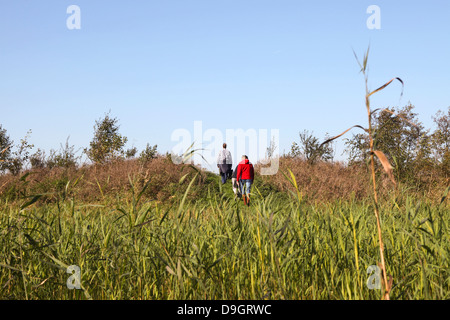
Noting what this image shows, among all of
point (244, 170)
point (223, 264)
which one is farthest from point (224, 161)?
point (223, 264)

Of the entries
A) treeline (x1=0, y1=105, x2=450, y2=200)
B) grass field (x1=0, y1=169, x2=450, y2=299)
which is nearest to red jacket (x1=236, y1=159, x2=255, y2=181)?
treeline (x1=0, y1=105, x2=450, y2=200)

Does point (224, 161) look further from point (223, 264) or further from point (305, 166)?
point (223, 264)

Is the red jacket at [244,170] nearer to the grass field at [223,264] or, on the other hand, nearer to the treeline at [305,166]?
the treeline at [305,166]

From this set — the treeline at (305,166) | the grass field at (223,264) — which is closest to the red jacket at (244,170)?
the treeline at (305,166)

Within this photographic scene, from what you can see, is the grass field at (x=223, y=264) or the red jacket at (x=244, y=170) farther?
the red jacket at (x=244, y=170)

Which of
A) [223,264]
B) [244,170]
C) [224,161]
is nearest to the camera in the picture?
[223,264]

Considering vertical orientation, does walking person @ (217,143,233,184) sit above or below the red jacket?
above

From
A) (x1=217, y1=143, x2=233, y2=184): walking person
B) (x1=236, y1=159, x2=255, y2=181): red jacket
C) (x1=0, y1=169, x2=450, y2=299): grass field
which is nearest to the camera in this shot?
(x1=0, y1=169, x2=450, y2=299): grass field

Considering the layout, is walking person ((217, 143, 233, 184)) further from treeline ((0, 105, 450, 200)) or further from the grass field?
the grass field

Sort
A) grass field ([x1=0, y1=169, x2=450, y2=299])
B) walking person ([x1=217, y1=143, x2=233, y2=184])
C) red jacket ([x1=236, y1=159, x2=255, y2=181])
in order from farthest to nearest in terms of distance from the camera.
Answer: walking person ([x1=217, y1=143, x2=233, y2=184]) → red jacket ([x1=236, y1=159, x2=255, y2=181]) → grass field ([x1=0, y1=169, x2=450, y2=299])
